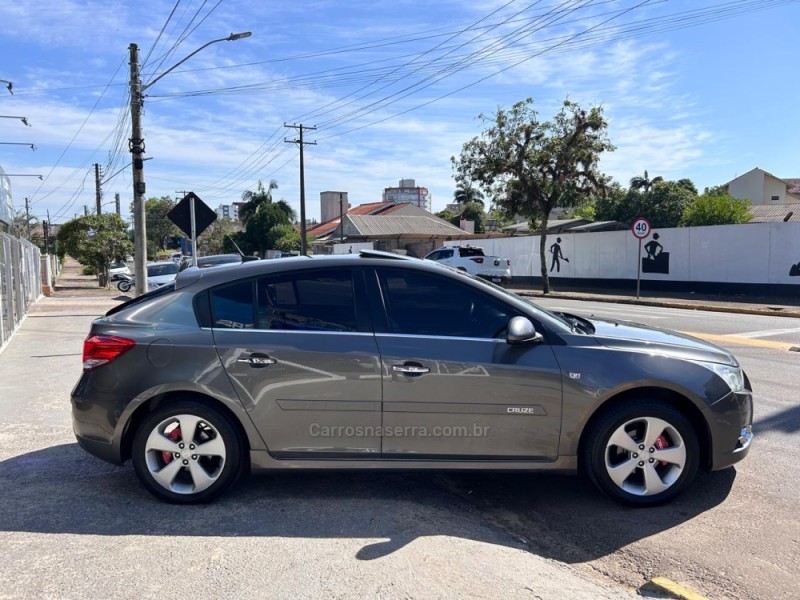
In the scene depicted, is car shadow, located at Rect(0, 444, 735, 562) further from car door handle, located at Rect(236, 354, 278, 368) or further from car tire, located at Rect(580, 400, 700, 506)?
car door handle, located at Rect(236, 354, 278, 368)

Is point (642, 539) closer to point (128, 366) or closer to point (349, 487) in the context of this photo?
point (349, 487)

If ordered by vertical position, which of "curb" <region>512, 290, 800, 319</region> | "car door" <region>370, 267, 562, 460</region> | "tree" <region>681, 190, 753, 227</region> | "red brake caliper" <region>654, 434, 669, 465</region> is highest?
"tree" <region>681, 190, 753, 227</region>

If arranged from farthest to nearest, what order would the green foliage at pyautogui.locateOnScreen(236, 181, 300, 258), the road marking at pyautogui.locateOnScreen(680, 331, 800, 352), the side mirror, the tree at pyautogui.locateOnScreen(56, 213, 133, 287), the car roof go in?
the green foliage at pyautogui.locateOnScreen(236, 181, 300, 258) < the tree at pyautogui.locateOnScreen(56, 213, 133, 287) < the road marking at pyautogui.locateOnScreen(680, 331, 800, 352) < the car roof < the side mirror

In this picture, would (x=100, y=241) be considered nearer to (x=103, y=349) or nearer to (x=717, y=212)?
(x=717, y=212)

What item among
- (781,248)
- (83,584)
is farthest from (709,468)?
(781,248)

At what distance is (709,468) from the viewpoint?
417 centimetres

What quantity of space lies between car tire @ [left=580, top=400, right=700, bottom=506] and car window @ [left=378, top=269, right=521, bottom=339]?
0.92 m

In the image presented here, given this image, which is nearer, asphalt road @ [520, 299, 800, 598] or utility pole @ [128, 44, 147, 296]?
asphalt road @ [520, 299, 800, 598]

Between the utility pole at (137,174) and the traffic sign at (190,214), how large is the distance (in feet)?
13.0

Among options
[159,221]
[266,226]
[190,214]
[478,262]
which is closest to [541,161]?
[478,262]

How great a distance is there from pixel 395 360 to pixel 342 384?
0.37m

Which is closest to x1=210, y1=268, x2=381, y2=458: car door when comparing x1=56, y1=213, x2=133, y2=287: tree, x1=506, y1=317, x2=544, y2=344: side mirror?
x1=506, y1=317, x2=544, y2=344: side mirror

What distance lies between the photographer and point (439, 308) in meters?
4.21

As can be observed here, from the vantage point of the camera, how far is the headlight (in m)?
4.14
